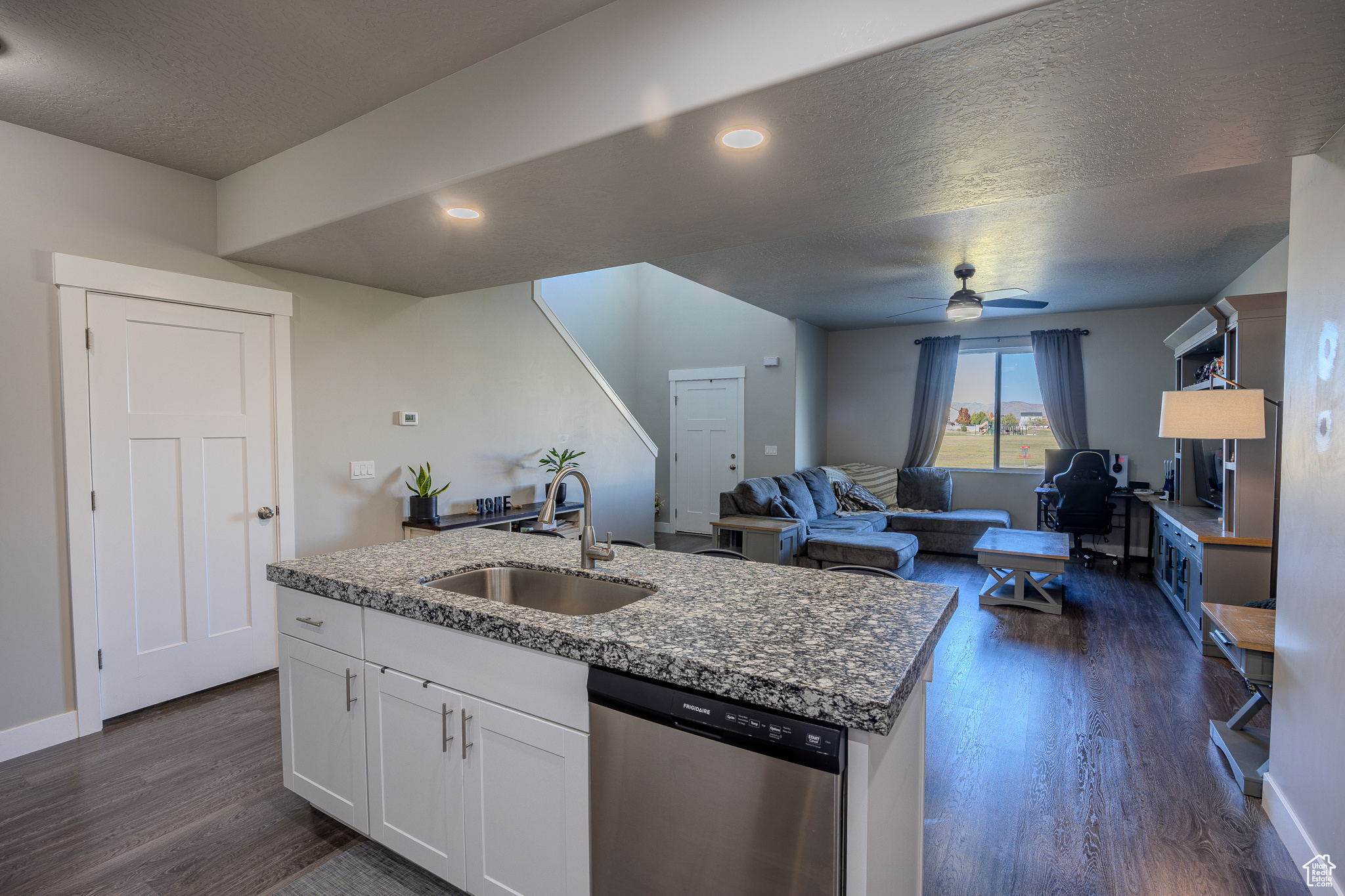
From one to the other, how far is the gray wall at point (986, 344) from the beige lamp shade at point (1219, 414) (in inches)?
158

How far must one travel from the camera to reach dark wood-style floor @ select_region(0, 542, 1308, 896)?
6.43 feet

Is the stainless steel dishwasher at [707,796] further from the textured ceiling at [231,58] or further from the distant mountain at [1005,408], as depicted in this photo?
the distant mountain at [1005,408]

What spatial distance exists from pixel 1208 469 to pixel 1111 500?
5.34 feet

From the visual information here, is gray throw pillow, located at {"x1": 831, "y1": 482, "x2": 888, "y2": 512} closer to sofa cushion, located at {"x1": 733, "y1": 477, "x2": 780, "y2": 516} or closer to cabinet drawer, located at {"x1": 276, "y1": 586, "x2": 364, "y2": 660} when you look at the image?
sofa cushion, located at {"x1": 733, "y1": 477, "x2": 780, "y2": 516}

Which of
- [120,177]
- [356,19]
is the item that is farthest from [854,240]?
[120,177]

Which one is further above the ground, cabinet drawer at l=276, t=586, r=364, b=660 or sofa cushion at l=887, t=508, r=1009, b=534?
cabinet drawer at l=276, t=586, r=364, b=660

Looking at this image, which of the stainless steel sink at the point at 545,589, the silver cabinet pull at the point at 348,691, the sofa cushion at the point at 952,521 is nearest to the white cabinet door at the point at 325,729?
the silver cabinet pull at the point at 348,691

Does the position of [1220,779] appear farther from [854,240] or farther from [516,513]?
[516,513]

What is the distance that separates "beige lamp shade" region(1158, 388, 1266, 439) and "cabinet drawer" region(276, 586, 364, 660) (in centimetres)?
375

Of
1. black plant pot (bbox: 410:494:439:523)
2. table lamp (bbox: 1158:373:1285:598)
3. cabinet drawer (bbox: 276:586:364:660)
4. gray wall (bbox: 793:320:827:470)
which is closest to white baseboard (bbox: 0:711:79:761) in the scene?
cabinet drawer (bbox: 276:586:364:660)

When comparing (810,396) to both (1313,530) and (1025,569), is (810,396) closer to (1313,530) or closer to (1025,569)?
(1025,569)

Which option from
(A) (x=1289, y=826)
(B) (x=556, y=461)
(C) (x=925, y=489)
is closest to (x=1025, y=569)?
(C) (x=925, y=489)

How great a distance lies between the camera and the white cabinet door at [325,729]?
6.40 ft

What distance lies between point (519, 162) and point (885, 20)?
1183mm
